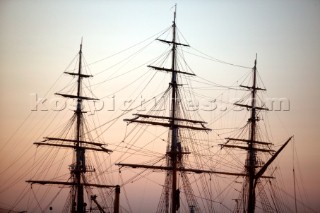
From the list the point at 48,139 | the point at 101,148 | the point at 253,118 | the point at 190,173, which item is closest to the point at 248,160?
the point at 253,118

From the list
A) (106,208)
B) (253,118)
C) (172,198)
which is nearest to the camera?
(172,198)

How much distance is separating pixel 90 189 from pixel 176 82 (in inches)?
620

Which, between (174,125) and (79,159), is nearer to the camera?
(174,125)

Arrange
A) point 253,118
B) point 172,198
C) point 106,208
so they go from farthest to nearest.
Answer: point 253,118 → point 106,208 → point 172,198

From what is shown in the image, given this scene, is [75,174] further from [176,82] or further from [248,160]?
[248,160]

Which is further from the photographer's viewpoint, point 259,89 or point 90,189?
point 259,89

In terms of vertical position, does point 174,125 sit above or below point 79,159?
above

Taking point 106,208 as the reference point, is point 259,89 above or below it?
above

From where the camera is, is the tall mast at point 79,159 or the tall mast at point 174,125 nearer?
the tall mast at point 174,125

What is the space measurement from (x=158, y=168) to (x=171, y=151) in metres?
2.13

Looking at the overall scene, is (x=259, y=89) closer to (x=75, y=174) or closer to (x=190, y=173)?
(x=190, y=173)

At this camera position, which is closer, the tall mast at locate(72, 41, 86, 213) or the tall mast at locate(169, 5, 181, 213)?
the tall mast at locate(169, 5, 181, 213)

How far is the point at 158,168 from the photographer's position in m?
55.8

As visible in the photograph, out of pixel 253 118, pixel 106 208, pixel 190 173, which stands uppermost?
pixel 253 118
